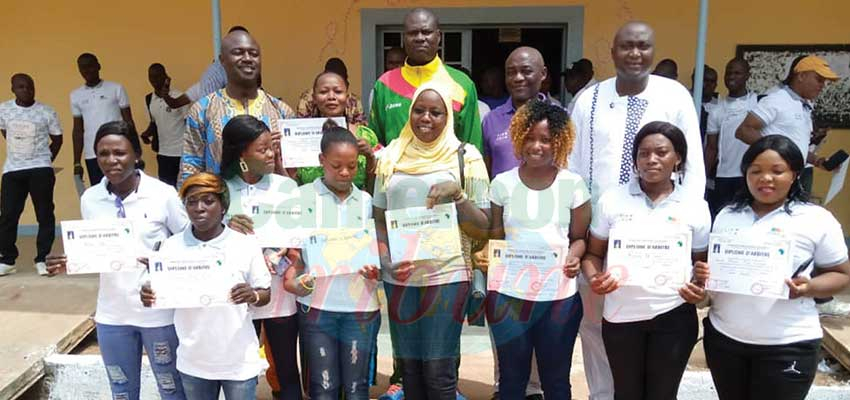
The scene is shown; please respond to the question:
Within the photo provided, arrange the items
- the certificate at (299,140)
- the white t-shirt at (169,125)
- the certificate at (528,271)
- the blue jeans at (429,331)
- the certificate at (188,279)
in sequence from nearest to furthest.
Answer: the certificate at (188,279) → the certificate at (528,271) → the blue jeans at (429,331) → the certificate at (299,140) → the white t-shirt at (169,125)

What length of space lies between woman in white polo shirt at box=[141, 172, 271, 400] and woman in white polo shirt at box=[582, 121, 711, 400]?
141 centimetres

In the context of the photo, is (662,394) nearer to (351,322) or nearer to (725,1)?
(351,322)

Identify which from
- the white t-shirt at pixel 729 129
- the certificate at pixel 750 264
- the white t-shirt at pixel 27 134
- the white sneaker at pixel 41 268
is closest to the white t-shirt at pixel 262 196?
the certificate at pixel 750 264

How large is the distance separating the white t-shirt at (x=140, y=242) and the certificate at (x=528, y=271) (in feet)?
4.74

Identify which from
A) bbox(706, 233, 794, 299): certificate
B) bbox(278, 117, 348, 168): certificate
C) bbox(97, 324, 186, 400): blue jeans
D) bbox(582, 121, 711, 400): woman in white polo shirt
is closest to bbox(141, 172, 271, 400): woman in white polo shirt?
bbox(97, 324, 186, 400): blue jeans

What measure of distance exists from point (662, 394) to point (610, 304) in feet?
1.40

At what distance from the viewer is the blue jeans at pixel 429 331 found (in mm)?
2807

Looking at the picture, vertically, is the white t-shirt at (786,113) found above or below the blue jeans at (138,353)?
above

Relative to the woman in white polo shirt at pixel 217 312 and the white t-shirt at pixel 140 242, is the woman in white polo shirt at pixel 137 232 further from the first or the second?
the woman in white polo shirt at pixel 217 312

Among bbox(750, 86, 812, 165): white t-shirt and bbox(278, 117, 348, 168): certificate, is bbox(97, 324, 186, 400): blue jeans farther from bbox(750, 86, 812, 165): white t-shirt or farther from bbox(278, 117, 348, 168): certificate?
bbox(750, 86, 812, 165): white t-shirt

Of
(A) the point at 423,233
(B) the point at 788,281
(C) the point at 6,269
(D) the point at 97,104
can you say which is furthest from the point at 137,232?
(D) the point at 97,104

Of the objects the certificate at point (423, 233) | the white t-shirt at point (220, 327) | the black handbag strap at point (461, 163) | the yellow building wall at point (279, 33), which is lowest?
the white t-shirt at point (220, 327)

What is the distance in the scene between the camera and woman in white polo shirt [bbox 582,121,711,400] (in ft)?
8.35

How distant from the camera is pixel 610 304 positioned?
2.68 metres
